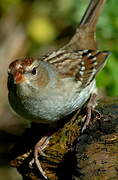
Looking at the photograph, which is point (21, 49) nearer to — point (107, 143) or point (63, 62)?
point (63, 62)

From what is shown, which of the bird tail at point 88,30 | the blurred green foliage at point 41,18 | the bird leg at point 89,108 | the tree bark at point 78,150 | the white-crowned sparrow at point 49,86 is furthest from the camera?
the blurred green foliage at point 41,18

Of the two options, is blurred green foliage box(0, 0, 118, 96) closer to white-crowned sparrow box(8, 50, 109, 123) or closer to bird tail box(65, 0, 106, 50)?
bird tail box(65, 0, 106, 50)

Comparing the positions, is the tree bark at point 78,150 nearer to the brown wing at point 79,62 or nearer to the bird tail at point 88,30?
the brown wing at point 79,62

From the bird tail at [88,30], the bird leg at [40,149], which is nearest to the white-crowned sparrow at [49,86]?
the bird leg at [40,149]

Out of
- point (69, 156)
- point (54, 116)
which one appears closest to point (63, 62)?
point (54, 116)

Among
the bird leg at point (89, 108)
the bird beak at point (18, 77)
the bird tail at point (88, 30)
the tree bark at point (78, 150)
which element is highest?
the bird beak at point (18, 77)

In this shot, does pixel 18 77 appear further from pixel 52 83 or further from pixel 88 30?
pixel 88 30

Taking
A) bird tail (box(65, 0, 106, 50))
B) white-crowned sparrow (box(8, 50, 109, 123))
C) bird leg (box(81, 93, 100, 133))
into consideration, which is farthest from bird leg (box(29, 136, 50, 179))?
bird tail (box(65, 0, 106, 50))

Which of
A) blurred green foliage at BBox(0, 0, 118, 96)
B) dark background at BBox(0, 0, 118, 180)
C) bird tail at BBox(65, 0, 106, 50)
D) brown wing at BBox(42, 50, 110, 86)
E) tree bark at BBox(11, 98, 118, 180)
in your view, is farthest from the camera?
blurred green foliage at BBox(0, 0, 118, 96)
